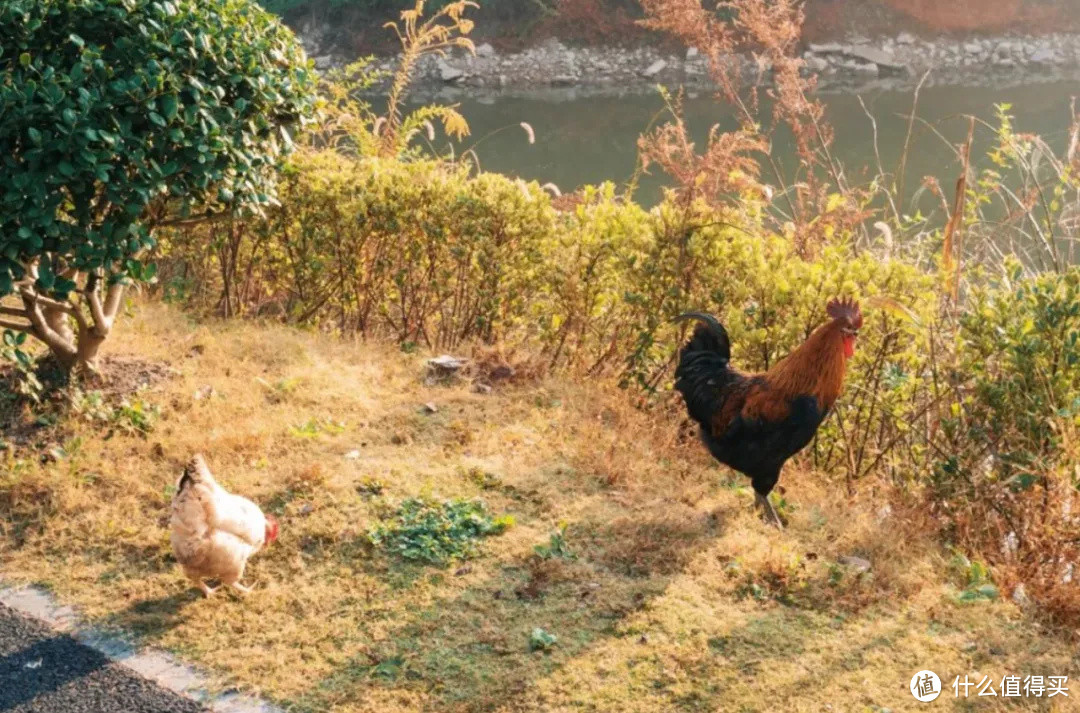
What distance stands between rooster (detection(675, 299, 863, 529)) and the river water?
43.7 feet

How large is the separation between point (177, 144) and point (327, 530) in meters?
1.89

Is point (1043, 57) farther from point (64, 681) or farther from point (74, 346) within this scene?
point (64, 681)

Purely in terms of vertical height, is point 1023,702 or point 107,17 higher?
point 107,17

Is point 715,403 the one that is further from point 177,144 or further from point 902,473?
point 177,144

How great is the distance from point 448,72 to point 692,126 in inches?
272

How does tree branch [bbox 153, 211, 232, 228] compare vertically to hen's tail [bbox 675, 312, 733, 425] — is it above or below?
above

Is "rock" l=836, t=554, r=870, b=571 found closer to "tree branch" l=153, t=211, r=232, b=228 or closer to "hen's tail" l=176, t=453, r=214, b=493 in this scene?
"hen's tail" l=176, t=453, r=214, b=493

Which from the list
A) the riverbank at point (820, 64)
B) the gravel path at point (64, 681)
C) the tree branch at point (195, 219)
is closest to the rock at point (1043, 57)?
the riverbank at point (820, 64)

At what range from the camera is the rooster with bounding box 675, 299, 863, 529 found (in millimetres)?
4727

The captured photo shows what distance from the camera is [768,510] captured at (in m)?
5.08

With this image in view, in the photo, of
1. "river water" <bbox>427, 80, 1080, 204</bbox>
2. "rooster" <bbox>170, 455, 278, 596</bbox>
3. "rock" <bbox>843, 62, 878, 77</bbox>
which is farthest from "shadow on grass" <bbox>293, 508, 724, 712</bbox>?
"rock" <bbox>843, 62, 878, 77</bbox>

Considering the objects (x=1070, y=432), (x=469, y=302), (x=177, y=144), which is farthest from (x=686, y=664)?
(x=469, y=302)

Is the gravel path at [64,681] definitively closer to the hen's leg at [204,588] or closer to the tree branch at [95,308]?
the hen's leg at [204,588]

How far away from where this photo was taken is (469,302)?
23.4ft
